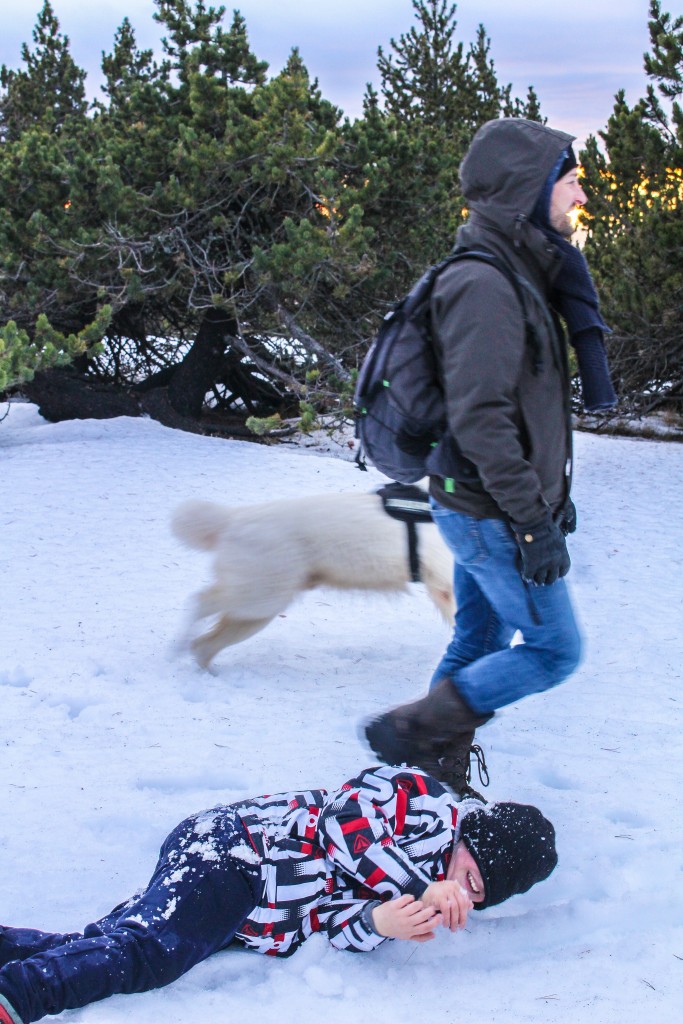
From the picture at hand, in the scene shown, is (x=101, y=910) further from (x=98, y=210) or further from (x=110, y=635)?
(x=98, y=210)

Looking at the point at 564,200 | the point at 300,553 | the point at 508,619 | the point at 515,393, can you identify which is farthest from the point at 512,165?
the point at 300,553

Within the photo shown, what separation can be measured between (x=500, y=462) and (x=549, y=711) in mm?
1708

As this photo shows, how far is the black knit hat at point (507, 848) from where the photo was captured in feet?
7.57

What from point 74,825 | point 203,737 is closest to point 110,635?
point 203,737

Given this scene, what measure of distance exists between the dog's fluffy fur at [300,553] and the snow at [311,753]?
1.28ft

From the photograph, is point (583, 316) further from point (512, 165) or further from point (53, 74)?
point (53, 74)

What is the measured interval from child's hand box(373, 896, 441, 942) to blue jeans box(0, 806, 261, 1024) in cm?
31

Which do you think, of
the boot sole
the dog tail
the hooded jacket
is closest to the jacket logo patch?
the boot sole

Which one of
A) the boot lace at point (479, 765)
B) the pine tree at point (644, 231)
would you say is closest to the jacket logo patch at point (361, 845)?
the boot lace at point (479, 765)

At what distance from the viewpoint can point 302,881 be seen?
2.20 metres

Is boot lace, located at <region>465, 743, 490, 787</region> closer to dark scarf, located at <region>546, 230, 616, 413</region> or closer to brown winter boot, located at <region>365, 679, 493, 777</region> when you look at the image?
brown winter boot, located at <region>365, 679, 493, 777</region>

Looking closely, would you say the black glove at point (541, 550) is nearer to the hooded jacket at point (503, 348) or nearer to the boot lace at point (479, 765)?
the hooded jacket at point (503, 348)

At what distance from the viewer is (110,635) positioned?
13.9 feet

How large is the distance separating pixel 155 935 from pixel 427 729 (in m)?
1.05
